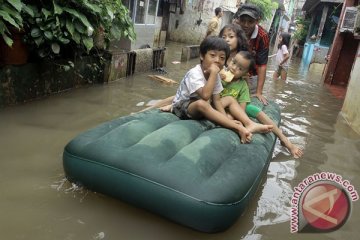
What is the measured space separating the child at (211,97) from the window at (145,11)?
706 centimetres

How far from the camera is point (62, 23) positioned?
5016mm

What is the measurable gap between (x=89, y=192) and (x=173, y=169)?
0.86 metres

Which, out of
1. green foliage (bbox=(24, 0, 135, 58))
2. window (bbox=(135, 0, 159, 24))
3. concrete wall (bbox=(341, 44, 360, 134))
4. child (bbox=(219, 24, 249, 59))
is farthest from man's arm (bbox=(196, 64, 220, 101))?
window (bbox=(135, 0, 159, 24))

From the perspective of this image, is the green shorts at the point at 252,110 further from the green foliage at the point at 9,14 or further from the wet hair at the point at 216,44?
the green foliage at the point at 9,14

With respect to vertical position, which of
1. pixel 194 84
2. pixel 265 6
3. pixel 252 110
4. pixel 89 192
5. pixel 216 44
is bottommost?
pixel 89 192

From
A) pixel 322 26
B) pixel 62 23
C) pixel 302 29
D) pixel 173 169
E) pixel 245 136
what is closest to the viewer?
pixel 173 169

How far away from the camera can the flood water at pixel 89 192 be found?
2.57m

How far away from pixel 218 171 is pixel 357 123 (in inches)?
173

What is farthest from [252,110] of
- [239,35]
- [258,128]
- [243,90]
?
[239,35]

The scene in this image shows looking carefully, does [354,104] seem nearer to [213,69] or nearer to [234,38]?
[234,38]

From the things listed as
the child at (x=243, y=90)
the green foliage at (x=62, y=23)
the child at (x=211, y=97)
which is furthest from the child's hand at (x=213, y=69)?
the green foliage at (x=62, y=23)

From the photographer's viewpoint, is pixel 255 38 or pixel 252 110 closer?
pixel 252 110

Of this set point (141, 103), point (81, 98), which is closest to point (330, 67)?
point (141, 103)

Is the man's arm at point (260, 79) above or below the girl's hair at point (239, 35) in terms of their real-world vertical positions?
below
